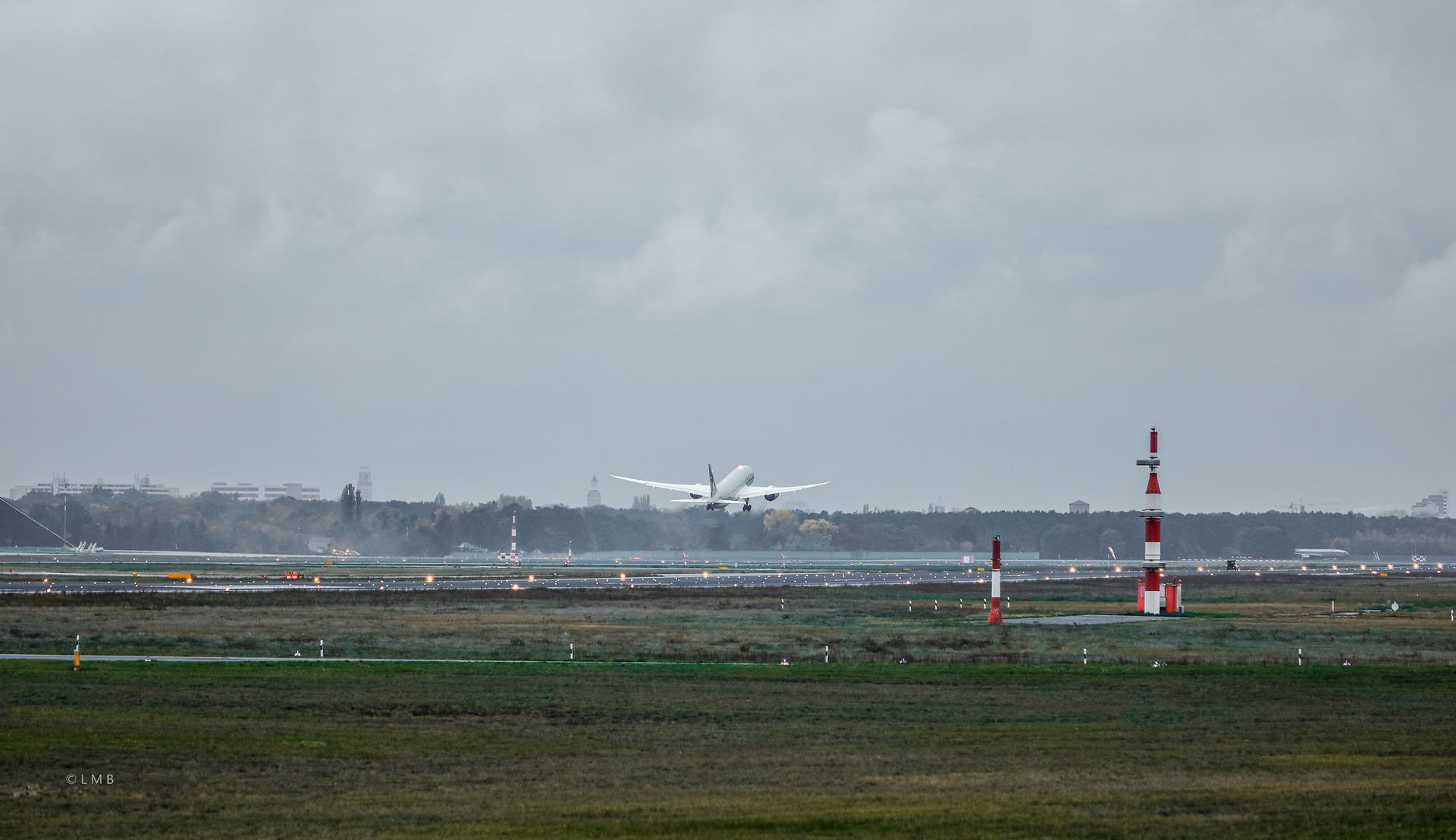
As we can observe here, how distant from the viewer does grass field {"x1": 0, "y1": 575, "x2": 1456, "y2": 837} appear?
17.9 meters

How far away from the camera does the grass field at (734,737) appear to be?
58.7ft

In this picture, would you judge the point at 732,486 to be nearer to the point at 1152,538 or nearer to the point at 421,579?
the point at 421,579

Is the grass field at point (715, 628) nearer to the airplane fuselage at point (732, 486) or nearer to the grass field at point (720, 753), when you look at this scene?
the grass field at point (720, 753)

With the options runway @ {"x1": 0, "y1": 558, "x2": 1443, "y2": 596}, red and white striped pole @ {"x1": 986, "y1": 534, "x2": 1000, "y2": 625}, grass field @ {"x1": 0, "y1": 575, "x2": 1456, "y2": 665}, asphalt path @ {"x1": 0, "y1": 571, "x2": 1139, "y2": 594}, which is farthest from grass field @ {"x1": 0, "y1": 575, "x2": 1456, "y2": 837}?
runway @ {"x1": 0, "y1": 558, "x2": 1443, "y2": 596}

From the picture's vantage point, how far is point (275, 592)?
85.7 m

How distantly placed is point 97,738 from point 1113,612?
54.7 metres

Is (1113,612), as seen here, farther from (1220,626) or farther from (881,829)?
(881,829)

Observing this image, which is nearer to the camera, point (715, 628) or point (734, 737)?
point (734, 737)

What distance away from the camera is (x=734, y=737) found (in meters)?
26.0

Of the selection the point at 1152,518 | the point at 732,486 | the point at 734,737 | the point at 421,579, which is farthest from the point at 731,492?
the point at 734,737

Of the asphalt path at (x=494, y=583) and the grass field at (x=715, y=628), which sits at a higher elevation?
the grass field at (x=715, y=628)

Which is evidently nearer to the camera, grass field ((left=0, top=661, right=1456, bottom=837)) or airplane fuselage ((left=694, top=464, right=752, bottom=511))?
grass field ((left=0, top=661, right=1456, bottom=837))

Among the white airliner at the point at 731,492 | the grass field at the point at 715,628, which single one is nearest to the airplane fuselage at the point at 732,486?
the white airliner at the point at 731,492

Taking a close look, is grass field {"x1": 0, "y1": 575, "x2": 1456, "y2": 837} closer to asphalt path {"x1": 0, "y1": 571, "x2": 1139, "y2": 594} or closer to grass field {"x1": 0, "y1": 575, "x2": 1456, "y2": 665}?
grass field {"x1": 0, "y1": 575, "x2": 1456, "y2": 665}
